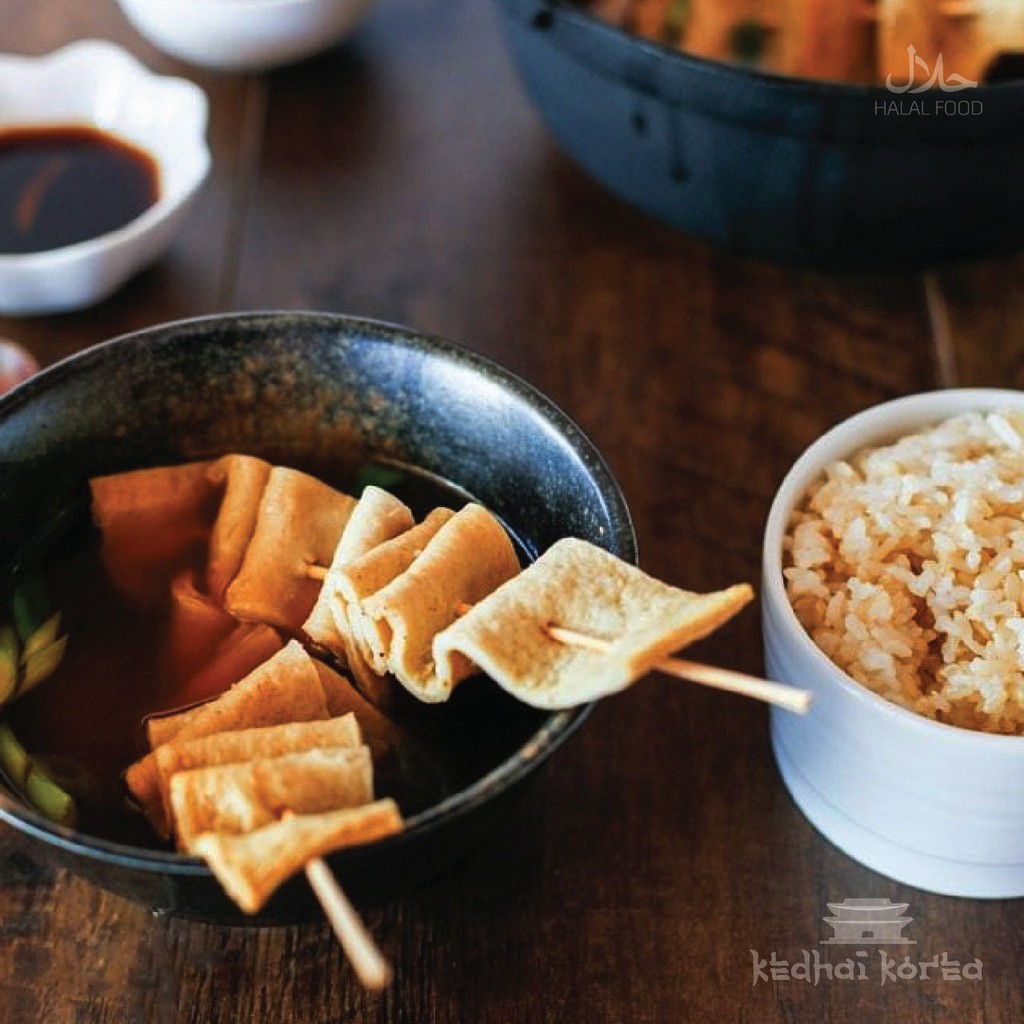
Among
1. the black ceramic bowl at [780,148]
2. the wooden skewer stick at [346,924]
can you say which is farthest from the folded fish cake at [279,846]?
the black ceramic bowl at [780,148]

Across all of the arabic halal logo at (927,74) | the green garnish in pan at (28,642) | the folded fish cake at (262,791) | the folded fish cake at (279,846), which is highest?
the arabic halal logo at (927,74)

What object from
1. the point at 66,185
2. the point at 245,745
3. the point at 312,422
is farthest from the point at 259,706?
the point at 66,185

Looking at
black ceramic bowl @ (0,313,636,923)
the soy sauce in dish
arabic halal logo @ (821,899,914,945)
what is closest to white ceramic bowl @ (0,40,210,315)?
the soy sauce in dish

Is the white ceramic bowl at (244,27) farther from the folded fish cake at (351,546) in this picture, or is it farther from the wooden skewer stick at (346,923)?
the wooden skewer stick at (346,923)

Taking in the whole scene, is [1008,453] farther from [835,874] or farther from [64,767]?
[64,767]

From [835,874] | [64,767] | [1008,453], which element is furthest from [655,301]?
[64,767]

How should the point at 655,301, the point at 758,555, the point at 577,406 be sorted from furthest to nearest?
the point at 655,301 → the point at 577,406 → the point at 758,555

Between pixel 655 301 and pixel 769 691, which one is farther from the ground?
pixel 769 691
